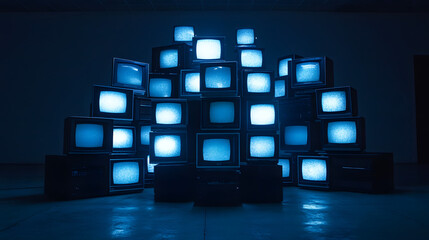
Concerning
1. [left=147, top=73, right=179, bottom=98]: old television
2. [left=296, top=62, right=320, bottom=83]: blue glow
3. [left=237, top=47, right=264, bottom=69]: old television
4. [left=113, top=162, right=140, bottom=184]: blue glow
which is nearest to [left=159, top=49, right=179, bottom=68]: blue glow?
[left=147, top=73, right=179, bottom=98]: old television

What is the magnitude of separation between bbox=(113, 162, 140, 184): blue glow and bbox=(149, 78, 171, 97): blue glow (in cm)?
99

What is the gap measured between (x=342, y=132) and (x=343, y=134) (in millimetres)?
27

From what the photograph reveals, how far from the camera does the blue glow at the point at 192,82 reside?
161 inches

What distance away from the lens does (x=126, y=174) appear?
381cm

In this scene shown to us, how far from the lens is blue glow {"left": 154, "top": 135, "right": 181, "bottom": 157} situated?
11.1ft

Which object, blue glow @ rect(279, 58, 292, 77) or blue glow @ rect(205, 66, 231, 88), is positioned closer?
blue glow @ rect(205, 66, 231, 88)

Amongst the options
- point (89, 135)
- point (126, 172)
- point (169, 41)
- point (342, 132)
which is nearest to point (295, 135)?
point (342, 132)

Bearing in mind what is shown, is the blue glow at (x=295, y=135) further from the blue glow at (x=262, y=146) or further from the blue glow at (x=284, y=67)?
the blue glow at (x=284, y=67)

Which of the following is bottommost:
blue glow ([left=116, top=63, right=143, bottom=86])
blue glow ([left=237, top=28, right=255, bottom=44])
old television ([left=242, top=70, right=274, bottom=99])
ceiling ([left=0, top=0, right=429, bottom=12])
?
old television ([left=242, top=70, right=274, bottom=99])

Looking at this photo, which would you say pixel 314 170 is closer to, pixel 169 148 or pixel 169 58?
pixel 169 148

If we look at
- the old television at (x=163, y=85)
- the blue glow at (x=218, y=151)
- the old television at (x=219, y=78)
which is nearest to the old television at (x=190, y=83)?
the old television at (x=163, y=85)

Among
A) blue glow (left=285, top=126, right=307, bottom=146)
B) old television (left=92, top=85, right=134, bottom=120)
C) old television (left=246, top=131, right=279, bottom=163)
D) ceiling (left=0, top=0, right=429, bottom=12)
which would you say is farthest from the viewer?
ceiling (left=0, top=0, right=429, bottom=12)

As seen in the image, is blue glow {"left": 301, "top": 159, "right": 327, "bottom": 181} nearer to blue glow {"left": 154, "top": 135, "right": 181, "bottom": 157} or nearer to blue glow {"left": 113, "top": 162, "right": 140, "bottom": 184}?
blue glow {"left": 154, "top": 135, "right": 181, "bottom": 157}

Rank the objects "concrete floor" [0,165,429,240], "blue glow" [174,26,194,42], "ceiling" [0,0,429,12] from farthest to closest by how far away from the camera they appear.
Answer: "ceiling" [0,0,429,12] → "blue glow" [174,26,194,42] → "concrete floor" [0,165,429,240]
